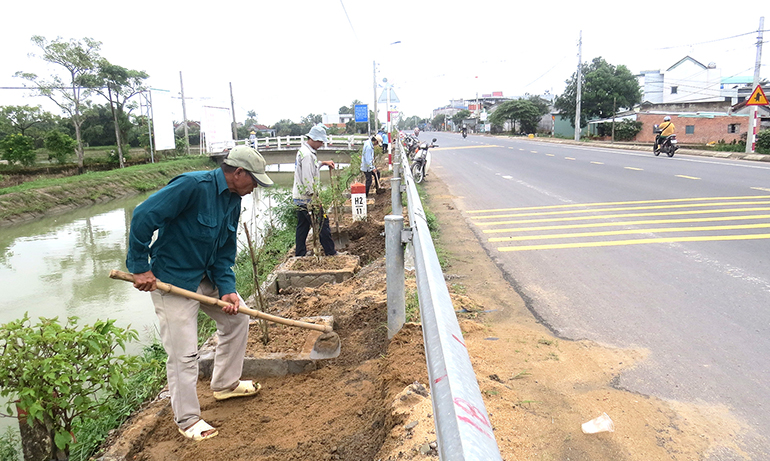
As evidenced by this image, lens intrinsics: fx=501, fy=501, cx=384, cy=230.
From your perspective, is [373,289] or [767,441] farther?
[373,289]

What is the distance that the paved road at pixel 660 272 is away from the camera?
2955mm

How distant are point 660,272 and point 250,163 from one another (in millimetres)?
4032

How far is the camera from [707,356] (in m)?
3.19

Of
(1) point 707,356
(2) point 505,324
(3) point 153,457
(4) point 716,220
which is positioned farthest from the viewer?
(4) point 716,220

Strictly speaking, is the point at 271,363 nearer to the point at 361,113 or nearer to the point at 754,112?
the point at 754,112

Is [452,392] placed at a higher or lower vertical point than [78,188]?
higher

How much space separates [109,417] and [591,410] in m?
3.02

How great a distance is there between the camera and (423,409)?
2.41 m

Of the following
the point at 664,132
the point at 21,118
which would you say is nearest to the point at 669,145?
the point at 664,132

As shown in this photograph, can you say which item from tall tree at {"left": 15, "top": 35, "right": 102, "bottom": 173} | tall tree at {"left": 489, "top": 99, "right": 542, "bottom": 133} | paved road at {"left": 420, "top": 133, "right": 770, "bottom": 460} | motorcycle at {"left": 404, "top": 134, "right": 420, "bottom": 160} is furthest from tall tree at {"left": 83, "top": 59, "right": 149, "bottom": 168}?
tall tree at {"left": 489, "top": 99, "right": 542, "bottom": 133}

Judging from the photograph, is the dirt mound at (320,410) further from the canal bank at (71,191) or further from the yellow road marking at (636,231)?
the canal bank at (71,191)

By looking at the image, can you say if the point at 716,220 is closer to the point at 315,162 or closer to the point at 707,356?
the point at 707,356

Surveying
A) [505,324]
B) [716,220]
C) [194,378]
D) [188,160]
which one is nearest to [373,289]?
[505,324]

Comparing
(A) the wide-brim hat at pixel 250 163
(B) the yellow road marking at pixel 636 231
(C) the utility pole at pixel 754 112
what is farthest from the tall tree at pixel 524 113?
(A) the wide-brim hat at pixel 250 163
